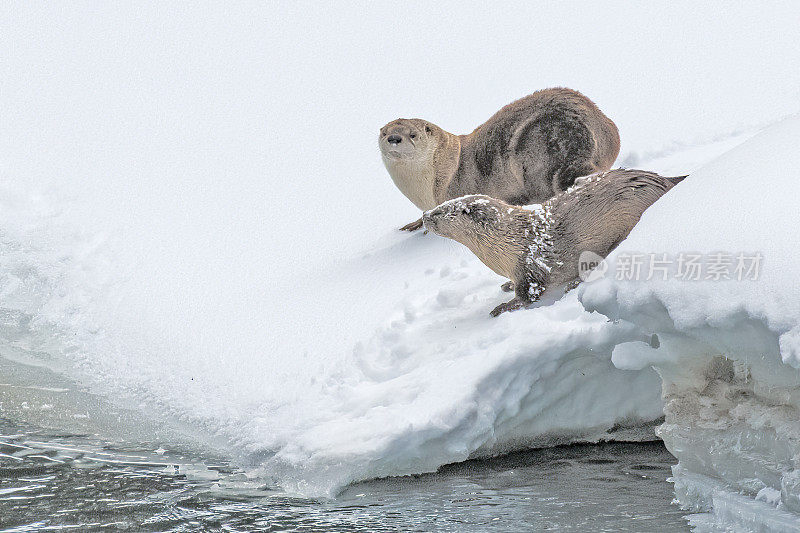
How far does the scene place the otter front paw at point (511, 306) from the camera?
4496mm

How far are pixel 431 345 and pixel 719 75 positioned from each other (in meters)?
5.74

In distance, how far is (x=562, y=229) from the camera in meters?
4.51

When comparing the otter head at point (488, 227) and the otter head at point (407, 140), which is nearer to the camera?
the otter head at point (488, 227)

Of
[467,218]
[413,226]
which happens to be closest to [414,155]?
[413,226]

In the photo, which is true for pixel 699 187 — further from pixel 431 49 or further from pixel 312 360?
pixel 431 49

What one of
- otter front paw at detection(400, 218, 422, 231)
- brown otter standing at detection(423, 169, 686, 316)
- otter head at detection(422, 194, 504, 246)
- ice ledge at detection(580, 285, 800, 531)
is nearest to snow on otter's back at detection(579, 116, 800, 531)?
ice ledge at detection(580, 285, 800, 531)

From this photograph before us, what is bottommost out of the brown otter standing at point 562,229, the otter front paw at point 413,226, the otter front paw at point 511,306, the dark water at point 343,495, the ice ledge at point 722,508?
the ice ledge at point 722,508

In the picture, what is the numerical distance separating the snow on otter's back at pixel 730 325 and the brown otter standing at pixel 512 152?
1.97 m

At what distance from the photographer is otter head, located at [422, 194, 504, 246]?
15.0 feet

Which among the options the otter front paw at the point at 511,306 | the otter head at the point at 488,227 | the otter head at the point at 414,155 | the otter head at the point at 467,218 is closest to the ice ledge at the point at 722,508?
the otter front paw at the point at 511,306

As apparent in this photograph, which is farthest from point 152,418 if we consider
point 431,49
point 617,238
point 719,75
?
point 431,49

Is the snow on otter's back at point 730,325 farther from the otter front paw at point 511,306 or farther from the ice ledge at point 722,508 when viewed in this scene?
the otter front paw at point 511,306

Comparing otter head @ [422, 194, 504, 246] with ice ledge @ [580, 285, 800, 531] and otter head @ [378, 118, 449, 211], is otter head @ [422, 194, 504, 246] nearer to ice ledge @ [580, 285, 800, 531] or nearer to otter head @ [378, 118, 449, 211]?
ice ledge @ [580, 285, 800, 531]

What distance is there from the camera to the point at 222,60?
13164 mm
